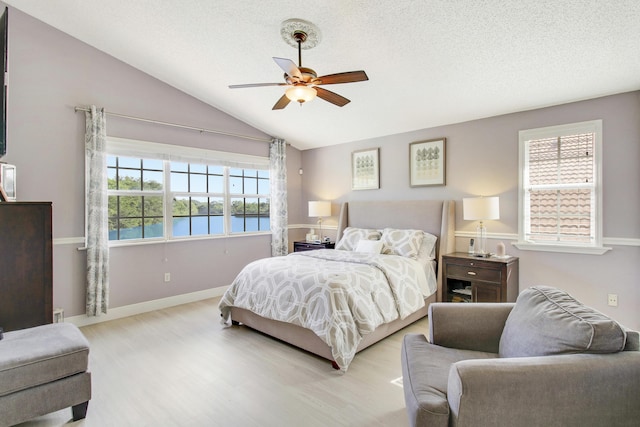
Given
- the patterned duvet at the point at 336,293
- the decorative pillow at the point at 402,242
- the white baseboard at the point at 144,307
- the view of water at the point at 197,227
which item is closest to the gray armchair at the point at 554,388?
the patterned duvet at the point at 336,293

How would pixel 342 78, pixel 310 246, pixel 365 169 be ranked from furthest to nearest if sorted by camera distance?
pixel 310 246 < pixel 365 169 < pixel 342 78

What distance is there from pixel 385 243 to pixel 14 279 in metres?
3.74

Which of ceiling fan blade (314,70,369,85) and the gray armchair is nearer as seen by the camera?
the gray armchair

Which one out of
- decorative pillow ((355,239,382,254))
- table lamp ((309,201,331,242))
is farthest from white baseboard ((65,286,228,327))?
decorative pillow ((355,239,382,254))

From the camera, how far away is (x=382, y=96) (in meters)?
3.94

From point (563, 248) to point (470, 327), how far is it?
234 cm

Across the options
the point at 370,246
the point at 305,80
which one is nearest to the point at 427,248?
the point at 370,246

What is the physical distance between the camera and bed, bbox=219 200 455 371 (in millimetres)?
2736

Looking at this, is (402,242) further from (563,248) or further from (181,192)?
(181,192)

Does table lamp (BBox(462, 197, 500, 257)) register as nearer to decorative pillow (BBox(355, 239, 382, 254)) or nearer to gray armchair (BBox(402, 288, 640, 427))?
decorative pillow (BBox(355, 239, 382, 254))

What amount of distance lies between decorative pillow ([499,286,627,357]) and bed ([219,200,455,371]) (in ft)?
4.01

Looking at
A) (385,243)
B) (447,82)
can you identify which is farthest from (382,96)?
(385,243)

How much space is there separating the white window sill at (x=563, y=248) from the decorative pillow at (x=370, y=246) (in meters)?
1.60

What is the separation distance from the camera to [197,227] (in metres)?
4.89
